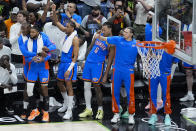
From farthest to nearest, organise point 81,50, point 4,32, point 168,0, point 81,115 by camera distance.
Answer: point 4,32 → point 81,50 → point 81,115 → point 168,0

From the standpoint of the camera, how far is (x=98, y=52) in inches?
376

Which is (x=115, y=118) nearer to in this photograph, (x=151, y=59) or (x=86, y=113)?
(x=86, y=113)

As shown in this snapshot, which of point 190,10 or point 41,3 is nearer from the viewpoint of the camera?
point 190,10

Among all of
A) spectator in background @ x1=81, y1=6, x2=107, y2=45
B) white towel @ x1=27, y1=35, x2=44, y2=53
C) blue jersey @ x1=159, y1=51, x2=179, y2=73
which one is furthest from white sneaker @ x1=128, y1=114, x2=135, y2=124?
spectator in background @ x1=81, y1=6, x2=107, y2=45

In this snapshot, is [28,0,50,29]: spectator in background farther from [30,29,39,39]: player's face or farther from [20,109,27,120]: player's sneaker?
[20,109,27,120]: player's sneaker

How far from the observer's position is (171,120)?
9.49 m

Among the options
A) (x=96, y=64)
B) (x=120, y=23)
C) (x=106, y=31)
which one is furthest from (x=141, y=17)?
(x=96, y=64)

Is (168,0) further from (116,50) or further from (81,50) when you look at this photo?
(81,50)

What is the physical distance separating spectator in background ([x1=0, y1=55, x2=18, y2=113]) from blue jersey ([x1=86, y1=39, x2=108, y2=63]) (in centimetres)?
180

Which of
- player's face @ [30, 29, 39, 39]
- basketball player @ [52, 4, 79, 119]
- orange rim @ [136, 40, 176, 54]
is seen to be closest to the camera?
orange rim @ [136, 40, 176, 54]

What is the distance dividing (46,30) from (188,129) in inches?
172

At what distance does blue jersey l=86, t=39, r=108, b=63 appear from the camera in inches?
376

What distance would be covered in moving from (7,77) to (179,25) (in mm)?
4249

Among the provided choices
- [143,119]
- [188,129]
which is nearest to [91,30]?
[143,119]
